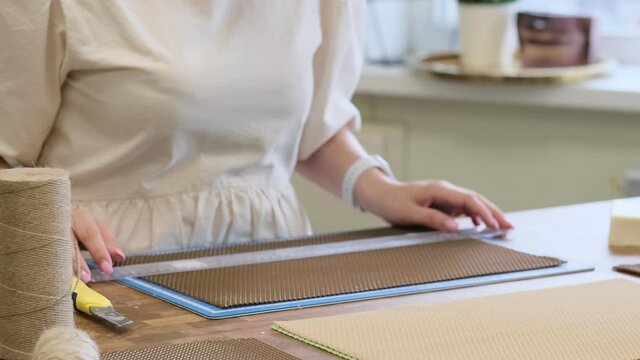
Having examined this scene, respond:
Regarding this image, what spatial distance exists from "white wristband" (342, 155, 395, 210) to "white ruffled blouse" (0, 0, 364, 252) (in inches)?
3.3

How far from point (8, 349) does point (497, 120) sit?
1.93 m

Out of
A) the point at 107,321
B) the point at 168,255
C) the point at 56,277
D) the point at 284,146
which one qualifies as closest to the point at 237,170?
the point at 284,146

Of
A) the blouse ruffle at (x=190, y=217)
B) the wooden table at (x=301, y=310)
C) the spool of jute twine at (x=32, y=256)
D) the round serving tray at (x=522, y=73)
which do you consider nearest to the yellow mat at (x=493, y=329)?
the wooden table at (x=301, y=310)

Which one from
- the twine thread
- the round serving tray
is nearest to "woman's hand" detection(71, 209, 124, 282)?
the twine thread

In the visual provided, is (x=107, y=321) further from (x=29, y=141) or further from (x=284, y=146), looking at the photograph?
(x=284, y=146)

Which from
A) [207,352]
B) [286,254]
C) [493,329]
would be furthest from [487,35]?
[207,352]

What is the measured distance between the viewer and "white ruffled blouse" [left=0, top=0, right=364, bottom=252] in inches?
59.1

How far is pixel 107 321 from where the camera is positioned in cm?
115

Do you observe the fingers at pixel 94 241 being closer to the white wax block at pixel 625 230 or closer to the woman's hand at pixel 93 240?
the woman's hand at pixel 93 240

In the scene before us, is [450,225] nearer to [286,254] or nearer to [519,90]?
[286,254]

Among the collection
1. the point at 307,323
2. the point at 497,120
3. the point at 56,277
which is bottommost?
the point at 497,120

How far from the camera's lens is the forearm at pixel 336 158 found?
70.9 inches

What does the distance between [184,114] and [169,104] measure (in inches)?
1.1

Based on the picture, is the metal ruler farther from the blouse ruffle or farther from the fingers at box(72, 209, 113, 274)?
the blouse ruffle
